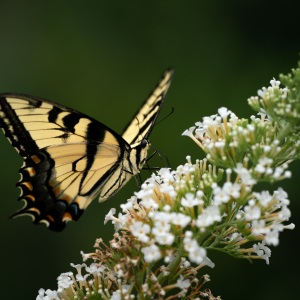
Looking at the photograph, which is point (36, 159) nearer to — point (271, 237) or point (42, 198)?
point (42, 198)

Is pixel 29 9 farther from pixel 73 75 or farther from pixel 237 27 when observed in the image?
pixel 237 27

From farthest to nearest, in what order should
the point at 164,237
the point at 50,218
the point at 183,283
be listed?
the point at 50,218
the point at 183,283
the point at 164,237

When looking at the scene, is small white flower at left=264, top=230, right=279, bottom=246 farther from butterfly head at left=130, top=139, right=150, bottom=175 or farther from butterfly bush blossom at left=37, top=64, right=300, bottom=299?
butterfly head at left=130, top=139, right=150, bottom=175

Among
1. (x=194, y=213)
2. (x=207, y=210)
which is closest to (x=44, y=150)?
(x=194, y=213)

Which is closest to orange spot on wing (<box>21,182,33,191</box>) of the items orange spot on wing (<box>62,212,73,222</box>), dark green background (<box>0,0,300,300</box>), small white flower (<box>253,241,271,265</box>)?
orange spot on wing (<box>62,212,73,222</box>)

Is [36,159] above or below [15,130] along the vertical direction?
below

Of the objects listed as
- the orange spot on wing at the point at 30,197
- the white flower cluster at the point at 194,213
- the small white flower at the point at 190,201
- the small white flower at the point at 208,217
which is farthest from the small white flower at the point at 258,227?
the orange spot on wing at the point at 30,197
